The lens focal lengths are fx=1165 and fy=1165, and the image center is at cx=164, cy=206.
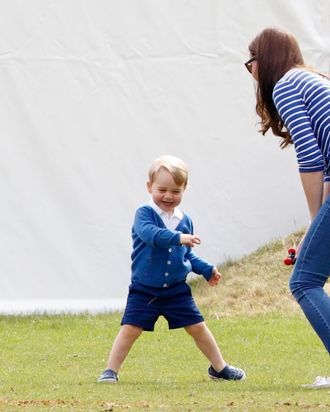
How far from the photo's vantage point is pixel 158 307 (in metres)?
6.41

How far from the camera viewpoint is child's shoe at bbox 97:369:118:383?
21.2 feet

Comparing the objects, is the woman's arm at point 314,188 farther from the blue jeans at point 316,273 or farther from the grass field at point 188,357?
the grass field at point 188,357

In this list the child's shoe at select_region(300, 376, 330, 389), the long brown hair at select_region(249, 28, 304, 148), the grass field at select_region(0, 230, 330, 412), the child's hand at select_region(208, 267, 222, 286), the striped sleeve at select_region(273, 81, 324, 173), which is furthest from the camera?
the child's hand at select_region(208, 267, 222, 286)

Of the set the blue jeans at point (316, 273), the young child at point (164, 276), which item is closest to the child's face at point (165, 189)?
the young child at point (164, 276)

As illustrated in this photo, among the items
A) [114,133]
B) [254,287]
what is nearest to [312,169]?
[254,287]

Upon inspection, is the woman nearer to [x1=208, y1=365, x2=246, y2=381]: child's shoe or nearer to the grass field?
the grass field

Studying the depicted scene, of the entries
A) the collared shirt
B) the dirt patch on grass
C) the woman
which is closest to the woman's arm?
the woman

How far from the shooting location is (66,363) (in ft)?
24.6

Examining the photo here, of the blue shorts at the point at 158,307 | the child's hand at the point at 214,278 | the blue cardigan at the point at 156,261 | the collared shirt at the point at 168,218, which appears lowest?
the blue shorts at the point at 158,307

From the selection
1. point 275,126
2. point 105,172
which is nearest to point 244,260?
point 105,172

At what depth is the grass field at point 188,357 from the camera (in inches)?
217

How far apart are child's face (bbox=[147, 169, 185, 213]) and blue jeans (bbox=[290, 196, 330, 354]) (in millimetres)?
1119

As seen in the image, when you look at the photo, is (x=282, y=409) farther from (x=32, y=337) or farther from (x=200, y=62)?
(x=200, y=62)

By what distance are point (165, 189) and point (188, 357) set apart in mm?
1716
